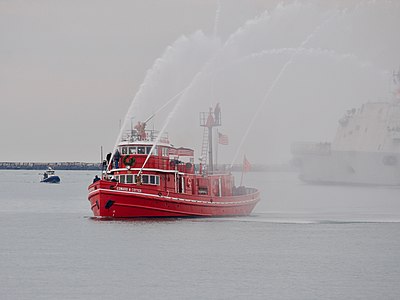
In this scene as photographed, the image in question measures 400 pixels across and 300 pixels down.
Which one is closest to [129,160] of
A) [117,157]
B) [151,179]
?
[117,157]

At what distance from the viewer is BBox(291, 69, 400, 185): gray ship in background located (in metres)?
128

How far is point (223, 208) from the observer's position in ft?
226

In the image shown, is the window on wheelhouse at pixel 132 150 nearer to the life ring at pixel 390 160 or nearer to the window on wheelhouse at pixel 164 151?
the window on wheelhouse at pixel 164 151

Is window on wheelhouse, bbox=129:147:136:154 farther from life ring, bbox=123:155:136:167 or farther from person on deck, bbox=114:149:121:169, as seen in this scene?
person on deck, bbox=114:149:121:169

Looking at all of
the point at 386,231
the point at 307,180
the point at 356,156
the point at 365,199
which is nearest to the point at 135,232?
the point at 386,231

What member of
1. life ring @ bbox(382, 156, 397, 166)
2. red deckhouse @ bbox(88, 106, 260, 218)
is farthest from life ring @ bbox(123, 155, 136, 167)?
life ring @ bbox(382, 156, 397, 166)

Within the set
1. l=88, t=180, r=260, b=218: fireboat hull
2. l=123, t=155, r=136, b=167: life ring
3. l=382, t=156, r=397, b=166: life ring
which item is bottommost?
l=88, t=180, r=260, b=218: fireboat hull

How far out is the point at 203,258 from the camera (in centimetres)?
4959

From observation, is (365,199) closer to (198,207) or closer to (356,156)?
(356,156)

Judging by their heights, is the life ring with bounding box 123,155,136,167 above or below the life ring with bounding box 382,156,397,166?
above

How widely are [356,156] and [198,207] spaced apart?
69908 millimetres

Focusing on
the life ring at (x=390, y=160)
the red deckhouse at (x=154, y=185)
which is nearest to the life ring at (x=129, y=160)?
the red deckhouse at (x=154, y=185)

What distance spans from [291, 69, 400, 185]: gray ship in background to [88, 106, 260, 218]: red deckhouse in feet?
205

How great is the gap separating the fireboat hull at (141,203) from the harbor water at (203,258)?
72 cm
